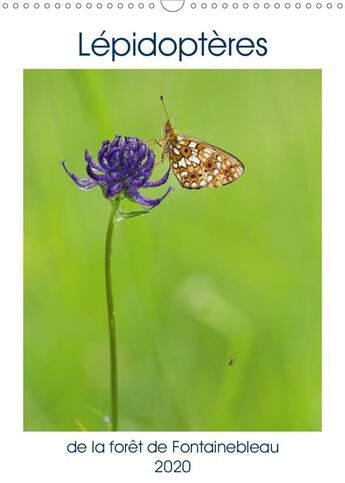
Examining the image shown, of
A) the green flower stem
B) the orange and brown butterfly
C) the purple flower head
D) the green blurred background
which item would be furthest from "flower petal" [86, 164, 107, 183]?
the green blurred background

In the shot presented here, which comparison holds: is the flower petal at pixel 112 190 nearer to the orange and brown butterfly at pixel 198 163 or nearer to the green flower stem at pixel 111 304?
the green flower stem at pixel 111 304

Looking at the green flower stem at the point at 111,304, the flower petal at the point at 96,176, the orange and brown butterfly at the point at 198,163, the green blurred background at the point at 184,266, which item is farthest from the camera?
the green blurred background at the point at 184,266

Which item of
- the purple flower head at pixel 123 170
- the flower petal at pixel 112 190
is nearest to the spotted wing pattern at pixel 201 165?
the purple flower head at pixel 123 170

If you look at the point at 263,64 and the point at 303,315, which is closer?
the point at 263,64

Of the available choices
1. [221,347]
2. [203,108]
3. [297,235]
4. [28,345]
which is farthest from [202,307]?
[203,108]

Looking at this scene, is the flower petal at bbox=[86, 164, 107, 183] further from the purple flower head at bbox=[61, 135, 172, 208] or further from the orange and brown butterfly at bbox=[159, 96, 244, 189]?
the orange and brown butterfly at bbox=[159, 96, 244, 189]

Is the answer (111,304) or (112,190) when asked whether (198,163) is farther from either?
(111,304)
